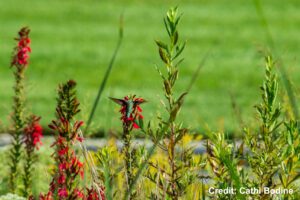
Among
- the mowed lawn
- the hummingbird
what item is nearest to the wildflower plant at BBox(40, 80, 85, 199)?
the hummingbird

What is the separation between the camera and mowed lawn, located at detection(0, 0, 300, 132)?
1226 centimetres

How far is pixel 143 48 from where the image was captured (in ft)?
50.1

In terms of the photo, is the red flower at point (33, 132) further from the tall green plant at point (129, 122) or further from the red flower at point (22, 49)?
the tall green plant at point (129, 122)

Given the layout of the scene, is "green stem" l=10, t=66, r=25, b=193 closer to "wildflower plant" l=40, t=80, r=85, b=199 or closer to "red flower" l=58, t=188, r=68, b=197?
"red flower" l=58, t=188, r=68, b=197

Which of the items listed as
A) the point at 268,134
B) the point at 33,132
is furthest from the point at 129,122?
the point at 33,132

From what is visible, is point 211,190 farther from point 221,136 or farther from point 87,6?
point 87,6

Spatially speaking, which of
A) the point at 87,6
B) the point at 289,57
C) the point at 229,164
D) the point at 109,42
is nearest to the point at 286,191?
the point at 229,164

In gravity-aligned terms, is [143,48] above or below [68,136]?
above

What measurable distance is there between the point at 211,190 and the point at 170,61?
2.01ft

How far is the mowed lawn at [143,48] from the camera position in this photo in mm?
12258

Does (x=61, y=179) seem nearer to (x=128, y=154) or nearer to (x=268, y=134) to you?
(x=128, y=154)

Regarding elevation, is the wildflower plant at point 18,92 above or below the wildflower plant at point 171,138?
above

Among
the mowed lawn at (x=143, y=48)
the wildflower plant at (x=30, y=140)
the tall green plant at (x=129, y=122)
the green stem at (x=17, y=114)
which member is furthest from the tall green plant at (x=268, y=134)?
the mowed lawn at (x=143, y=48)

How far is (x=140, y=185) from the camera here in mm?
3562
